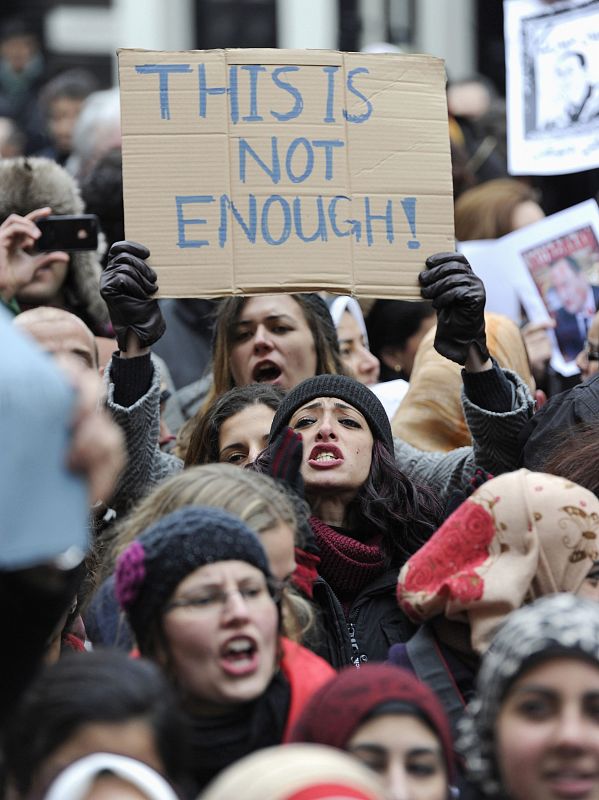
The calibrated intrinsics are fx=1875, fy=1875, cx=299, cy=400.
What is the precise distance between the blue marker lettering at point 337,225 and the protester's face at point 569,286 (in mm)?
1454

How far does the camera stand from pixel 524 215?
7.08 metres

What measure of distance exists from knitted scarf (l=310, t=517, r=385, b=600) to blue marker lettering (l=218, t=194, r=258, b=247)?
84 cm

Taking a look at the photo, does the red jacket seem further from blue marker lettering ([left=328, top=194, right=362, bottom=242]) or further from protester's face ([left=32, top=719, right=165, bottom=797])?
blue marker lettering ([left=328, top=194, right=362, bottom=242])

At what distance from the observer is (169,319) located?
21.5 feet

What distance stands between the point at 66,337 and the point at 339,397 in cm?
81

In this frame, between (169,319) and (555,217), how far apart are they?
1375 millimetres

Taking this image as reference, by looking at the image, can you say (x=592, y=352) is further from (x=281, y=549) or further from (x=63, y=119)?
(x=63, y=119)

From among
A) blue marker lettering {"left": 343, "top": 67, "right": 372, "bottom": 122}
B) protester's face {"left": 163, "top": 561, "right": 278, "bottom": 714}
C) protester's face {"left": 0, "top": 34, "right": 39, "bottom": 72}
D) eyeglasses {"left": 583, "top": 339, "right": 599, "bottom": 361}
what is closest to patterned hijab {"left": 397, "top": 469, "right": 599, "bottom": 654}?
protester's face {"left": 163, "top": 561, "right": 278, "bottom": 714}

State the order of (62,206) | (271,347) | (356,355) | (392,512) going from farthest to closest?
(356,355) < (62,206) < (271,347) < (392,512)

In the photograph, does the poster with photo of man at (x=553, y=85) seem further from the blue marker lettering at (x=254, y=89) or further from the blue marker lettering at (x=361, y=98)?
the blue marker lettering at (x=254, y=89)

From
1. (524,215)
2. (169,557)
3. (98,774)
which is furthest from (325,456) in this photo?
(524,215)

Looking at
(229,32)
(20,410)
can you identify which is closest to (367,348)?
(20,410)

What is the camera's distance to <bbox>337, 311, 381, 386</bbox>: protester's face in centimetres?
620

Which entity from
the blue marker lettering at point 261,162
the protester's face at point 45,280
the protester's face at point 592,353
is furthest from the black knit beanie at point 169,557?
the protester's face at point 45,280
